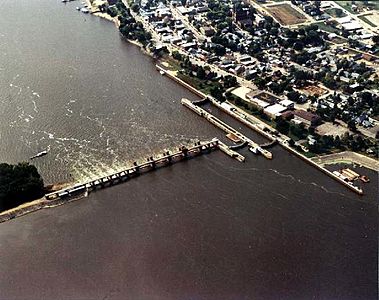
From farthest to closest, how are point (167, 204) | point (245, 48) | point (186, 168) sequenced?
1. point (245, 48)
2. point (186, 168)
3. point (167, 204)

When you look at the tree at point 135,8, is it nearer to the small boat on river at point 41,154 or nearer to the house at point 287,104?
the house at point 287,104

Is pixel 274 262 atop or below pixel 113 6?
below

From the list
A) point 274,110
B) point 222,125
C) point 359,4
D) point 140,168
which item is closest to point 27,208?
point 140,168

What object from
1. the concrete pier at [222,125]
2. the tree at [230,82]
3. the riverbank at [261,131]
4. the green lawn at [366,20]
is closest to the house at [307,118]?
the riverbank at [261,131]

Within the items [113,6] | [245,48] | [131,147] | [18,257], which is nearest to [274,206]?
[131,147]

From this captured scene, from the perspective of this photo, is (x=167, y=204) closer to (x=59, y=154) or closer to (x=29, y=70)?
(x=59, y=154)

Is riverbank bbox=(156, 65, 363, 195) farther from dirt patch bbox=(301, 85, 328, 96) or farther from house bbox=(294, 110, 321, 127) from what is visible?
dirt patch bbox=(301, 85, 328, 96)
